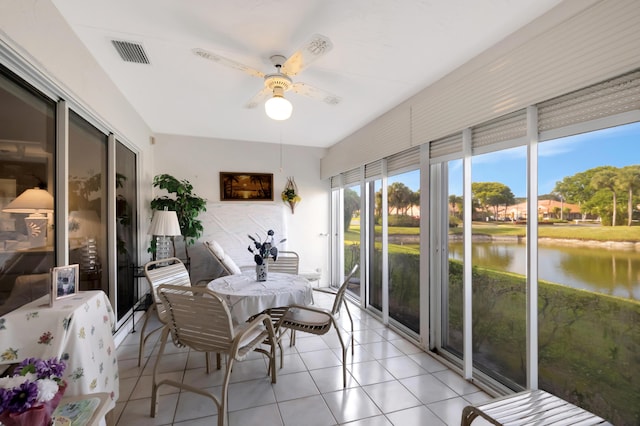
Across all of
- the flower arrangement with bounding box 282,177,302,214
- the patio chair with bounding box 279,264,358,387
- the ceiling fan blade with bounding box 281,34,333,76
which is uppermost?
the ceiling fan blade with bounding box 281,34,333,76

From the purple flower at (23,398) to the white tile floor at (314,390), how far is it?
1375 millimetres

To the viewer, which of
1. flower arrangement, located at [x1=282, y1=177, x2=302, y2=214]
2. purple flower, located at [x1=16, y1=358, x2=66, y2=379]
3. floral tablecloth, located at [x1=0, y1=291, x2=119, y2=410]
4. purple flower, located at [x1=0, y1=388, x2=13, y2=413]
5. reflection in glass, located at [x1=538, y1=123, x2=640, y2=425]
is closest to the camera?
purple flower, located at [x1=0, y1=388, x2=13, y2=413]

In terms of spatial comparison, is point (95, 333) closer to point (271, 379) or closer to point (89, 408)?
point (89, 408)

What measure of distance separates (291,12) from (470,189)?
75.0 inches

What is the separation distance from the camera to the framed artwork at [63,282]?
5.33 feet

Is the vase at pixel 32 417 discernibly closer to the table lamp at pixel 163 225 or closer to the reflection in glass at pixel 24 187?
the reflection in glass at pixel 24 187

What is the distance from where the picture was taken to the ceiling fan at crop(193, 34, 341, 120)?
1.80 meters

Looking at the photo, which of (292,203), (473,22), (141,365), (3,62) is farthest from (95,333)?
(292,203)

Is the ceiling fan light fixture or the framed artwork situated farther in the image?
the ceiling fan light fixture

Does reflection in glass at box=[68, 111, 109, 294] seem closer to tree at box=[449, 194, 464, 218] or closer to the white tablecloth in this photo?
the white tablecloth

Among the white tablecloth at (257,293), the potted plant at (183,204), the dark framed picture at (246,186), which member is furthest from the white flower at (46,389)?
the dark framed picture at (246,186)

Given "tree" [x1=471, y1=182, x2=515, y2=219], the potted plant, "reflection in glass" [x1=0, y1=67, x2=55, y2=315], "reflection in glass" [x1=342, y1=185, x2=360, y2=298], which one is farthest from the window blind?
the potted plant

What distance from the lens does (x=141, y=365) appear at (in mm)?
2723

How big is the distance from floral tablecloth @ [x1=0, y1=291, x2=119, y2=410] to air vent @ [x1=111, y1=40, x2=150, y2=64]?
1751 mm
